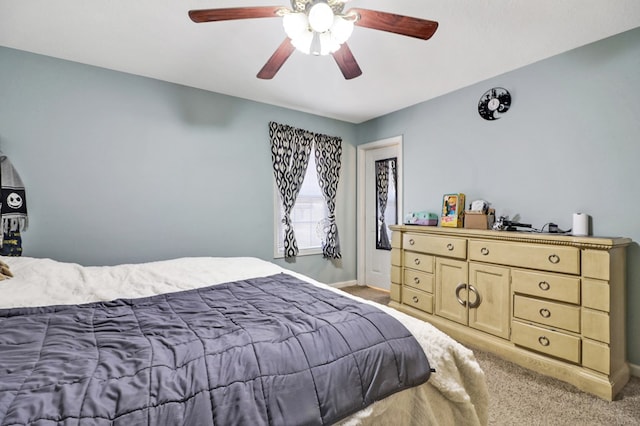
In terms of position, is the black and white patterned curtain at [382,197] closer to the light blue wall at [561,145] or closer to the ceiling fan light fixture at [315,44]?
the light blue wall at [561,145]

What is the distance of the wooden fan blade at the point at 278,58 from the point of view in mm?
1818

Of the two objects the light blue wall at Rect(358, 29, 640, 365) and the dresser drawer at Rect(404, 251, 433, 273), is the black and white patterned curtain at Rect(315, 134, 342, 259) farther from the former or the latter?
the light blue wall at Rect(358, 29, 640, 365)

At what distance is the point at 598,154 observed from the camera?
90.7 inches

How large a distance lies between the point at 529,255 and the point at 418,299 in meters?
1.22

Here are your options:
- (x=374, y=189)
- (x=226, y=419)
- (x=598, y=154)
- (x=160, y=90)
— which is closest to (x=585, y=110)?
(x=598, y=154)

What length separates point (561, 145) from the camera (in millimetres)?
2494

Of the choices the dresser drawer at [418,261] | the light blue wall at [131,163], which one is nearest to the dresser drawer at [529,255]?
the dresser drawer at [418,261]

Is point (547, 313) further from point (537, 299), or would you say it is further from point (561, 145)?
point (561, 145)

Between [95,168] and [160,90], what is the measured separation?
3.23ft

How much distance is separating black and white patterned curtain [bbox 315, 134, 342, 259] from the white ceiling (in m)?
1.01

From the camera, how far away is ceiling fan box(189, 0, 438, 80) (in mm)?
1465

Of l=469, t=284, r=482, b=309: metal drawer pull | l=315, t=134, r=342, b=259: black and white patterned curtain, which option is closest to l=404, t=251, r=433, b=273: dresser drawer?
l=469, t=284, r=482, b=309: metal drawer pull

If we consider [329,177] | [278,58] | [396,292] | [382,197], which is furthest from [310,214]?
[278,58]

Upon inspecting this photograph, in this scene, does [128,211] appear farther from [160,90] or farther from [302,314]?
[302,314]
